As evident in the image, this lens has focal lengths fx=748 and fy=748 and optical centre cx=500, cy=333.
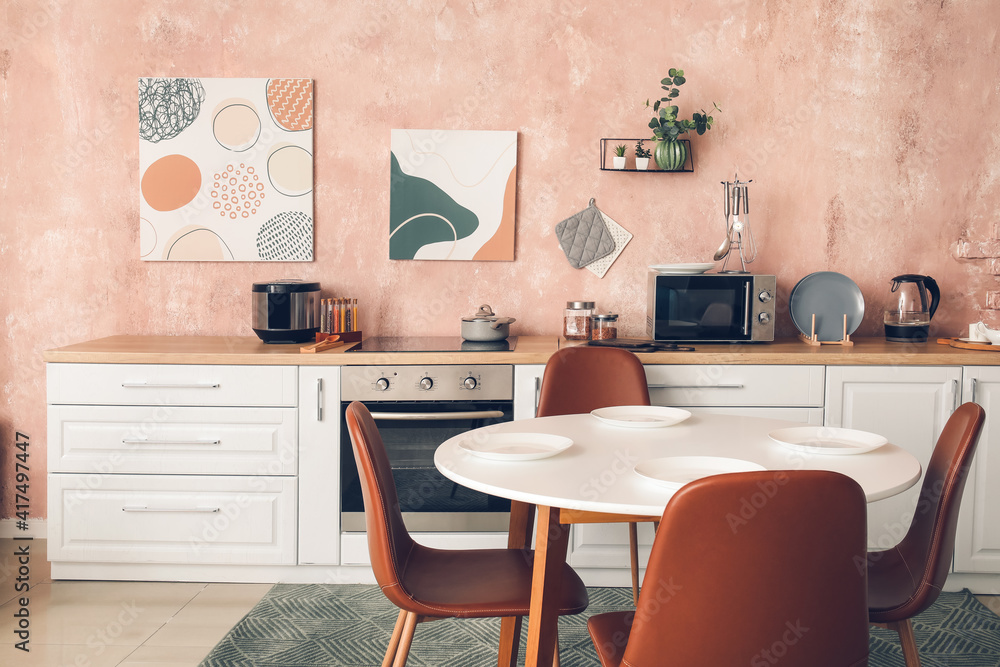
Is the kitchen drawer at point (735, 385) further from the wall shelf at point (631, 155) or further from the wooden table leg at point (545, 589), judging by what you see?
the wooden table leg at point (545, 589)

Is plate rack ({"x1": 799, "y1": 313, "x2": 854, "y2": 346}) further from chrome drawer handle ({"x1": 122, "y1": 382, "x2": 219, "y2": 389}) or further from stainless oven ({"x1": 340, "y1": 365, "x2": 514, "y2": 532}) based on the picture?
chrome drawer handle ({"x1": 122, "y1": 382, "x2": 219, "y2": 389})

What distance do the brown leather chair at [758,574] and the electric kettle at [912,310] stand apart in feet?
6.94

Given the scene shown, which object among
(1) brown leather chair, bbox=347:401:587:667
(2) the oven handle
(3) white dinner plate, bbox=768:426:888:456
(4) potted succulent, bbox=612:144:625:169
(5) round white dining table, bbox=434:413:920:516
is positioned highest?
(4) potted succulent, bbox=612:144:625:169

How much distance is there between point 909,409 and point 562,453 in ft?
5.41

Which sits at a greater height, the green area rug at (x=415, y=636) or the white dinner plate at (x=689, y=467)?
the white dinner plate at (x=689, y=467)

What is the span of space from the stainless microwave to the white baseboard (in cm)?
271

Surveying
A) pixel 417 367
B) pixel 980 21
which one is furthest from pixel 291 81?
pixel 980 21

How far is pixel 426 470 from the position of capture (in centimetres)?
262

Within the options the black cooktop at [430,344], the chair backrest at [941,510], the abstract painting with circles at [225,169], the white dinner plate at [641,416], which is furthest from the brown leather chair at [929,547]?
the abstract painting with circles at [225,169]

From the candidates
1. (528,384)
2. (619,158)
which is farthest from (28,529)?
(619,158)

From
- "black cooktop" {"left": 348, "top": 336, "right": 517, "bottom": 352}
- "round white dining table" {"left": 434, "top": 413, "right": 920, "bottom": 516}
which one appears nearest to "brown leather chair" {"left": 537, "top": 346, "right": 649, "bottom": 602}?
"black cooktop" {"left": 348, "top": 336, "right": 517, "bottom": 352}

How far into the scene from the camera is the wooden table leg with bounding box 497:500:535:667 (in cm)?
175

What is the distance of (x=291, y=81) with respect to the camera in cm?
312

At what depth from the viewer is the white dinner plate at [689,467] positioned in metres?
1.44
